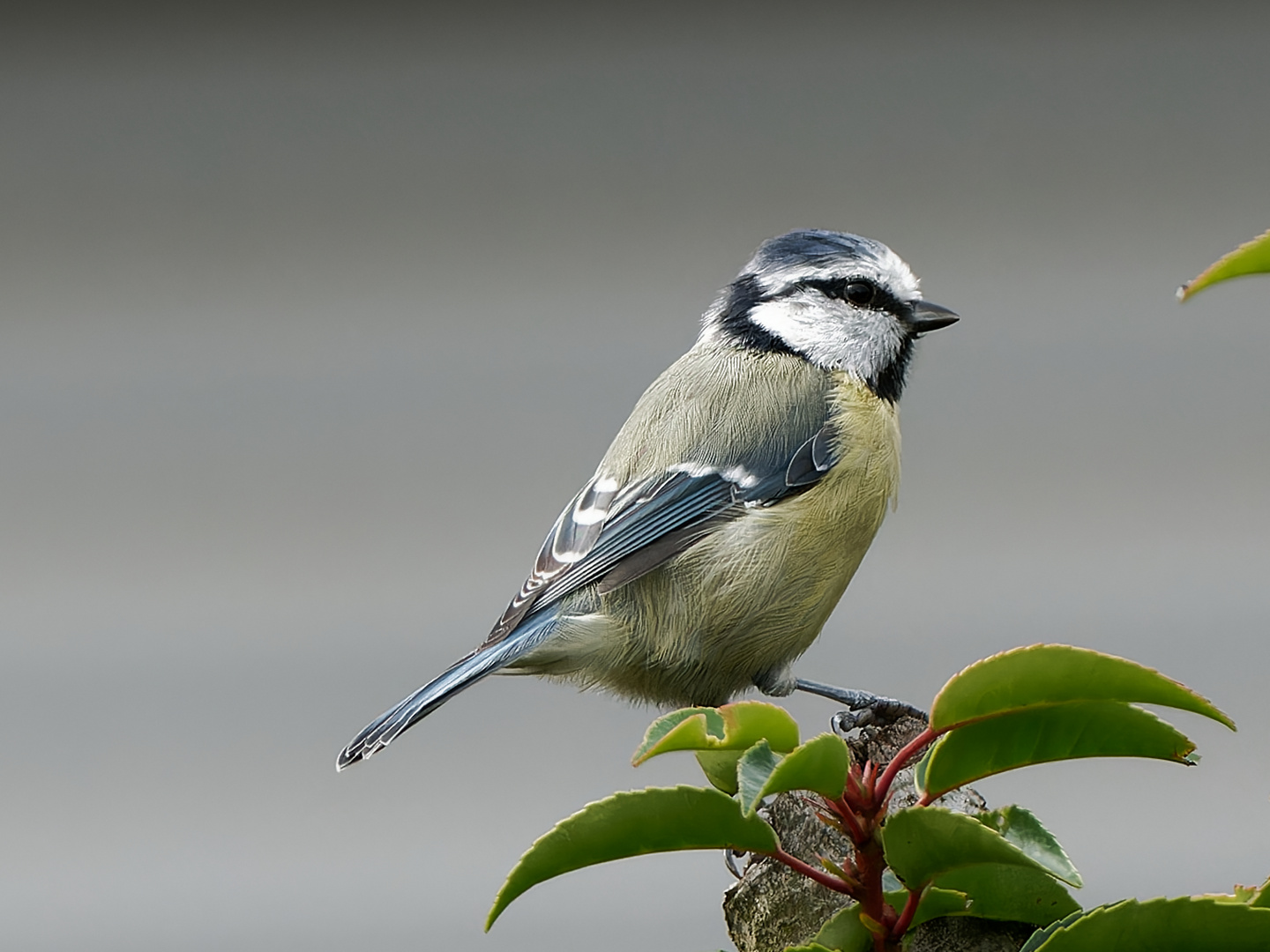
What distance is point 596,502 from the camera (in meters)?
1.63

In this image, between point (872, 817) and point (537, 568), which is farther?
point (537, 568)

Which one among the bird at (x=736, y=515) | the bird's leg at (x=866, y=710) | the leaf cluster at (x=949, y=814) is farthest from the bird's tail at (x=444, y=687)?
the leaf cluster at (x=949, y=814)

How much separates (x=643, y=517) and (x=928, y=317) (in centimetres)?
57

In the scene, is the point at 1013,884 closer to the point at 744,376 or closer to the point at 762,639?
the point at 762,639

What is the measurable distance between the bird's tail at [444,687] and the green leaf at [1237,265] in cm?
95

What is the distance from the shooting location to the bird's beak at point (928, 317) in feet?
5.88

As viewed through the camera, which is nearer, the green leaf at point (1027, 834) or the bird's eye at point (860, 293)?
the green leaf at point (1027, 834)

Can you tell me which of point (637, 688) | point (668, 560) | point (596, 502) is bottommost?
point (637, 688)

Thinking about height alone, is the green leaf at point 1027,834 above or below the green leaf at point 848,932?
above

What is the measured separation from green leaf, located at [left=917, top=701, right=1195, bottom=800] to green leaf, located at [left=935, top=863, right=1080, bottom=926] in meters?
0.08

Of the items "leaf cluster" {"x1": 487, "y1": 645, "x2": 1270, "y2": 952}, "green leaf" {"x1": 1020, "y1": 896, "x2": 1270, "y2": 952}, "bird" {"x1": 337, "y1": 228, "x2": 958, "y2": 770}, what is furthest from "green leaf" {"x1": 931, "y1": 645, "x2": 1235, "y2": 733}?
"bird" {"x1": 337, "y1": 228, "x2": 958, "y2": 770}

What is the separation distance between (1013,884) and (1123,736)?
0.14 m

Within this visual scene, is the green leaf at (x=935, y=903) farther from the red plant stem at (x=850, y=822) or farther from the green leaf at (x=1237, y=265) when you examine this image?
the green leaf at (x=1237, y=265)

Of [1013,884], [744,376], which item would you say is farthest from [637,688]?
[1013,884]
